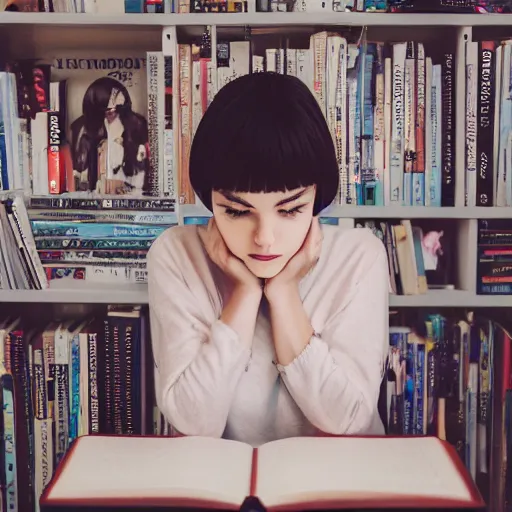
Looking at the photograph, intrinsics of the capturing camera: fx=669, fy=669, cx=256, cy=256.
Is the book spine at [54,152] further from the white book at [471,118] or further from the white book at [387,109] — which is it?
the white book at [471,118]

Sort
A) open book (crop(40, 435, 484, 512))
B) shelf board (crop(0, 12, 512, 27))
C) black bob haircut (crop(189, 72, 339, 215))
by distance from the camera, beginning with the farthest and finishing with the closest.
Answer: shelf board (crop(0, 12, 512, 27)) < black bob haircut (crop(189, 72, 339, 215)) < open book (crop(40, 435, 484, 512))

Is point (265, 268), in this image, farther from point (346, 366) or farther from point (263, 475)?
point (263, 475)

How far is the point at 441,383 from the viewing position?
1382mm

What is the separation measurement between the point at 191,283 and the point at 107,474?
0.37 m

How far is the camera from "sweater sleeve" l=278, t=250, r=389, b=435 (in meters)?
1.11

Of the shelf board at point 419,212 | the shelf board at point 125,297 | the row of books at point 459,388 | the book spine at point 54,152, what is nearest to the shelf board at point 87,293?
the shelf board at point 125,297

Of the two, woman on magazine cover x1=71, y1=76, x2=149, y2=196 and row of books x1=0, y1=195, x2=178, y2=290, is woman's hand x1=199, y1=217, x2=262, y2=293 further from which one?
woman on magazine cover x1=71, y1=76, x2=149, y2=196

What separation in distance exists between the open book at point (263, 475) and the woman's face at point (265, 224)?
303mm

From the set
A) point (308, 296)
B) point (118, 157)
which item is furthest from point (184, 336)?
point (118, 157)

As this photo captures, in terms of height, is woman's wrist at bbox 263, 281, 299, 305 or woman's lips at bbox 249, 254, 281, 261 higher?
woman's lips at bbox 249, 254, 281, 261

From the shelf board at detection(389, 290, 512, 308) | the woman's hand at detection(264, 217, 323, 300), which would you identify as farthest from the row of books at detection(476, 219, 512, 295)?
the woman's hand at detection(264, 217, 323, 300)

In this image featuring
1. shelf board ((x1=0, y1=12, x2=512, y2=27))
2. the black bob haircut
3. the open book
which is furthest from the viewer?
shelf board ((x1=0, y1=12, x2=512, y2=27))

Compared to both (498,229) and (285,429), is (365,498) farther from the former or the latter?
(498,229)

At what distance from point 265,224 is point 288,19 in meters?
0.45
